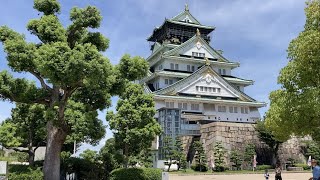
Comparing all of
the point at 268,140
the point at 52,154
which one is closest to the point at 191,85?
the point at 268,140

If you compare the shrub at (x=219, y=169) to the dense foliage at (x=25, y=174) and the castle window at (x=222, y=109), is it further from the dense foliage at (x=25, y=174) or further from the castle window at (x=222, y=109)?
the dense foliage at (x=25, y=174)

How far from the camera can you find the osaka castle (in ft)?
146

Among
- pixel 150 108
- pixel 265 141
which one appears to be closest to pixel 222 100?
pixel 265 141

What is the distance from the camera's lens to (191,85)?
48781 mm

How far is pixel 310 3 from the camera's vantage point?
13.9 metres

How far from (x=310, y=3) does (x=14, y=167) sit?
1438 centimetres

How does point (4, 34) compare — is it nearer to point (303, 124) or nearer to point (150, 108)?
point (150, 108)

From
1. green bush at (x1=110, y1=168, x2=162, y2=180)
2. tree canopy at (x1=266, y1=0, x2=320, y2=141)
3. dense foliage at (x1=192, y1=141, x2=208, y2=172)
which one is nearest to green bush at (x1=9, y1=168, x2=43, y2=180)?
green bush at (x1=110, y1=168, x2=162, y2=180)

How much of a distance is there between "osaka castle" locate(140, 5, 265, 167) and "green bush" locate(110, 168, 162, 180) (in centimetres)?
2305

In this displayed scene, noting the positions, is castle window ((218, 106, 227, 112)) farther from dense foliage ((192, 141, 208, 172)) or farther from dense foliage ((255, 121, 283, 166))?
dense foliage ((192, 141, 208, 172))

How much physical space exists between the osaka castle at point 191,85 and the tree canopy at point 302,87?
27637 millimetres

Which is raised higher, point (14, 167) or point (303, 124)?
point (303, 124)

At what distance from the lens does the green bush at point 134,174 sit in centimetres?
1698

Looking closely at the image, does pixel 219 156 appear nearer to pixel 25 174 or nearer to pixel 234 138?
pixel 234 138
